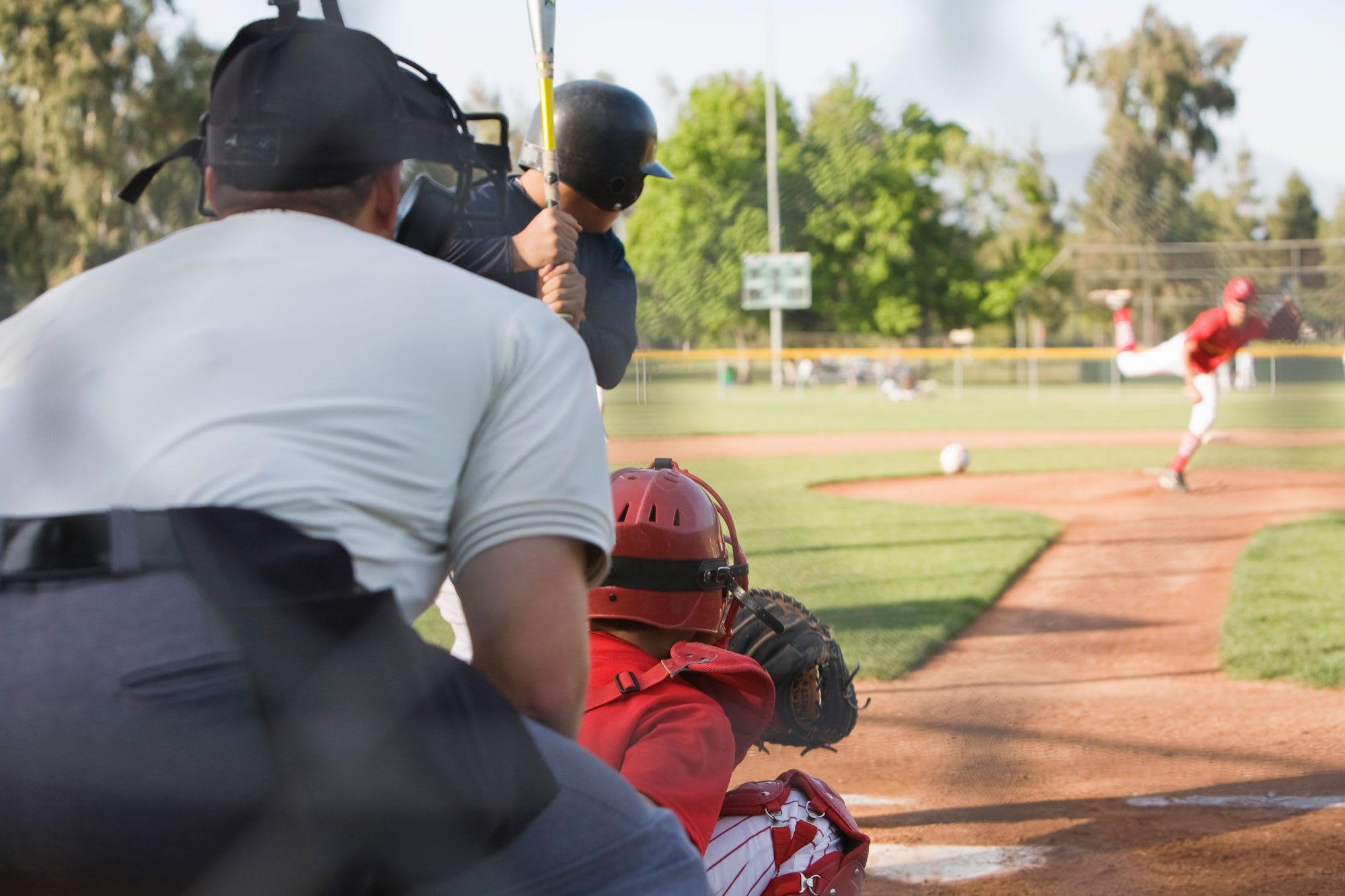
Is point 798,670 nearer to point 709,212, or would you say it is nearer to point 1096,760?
point 1096,760

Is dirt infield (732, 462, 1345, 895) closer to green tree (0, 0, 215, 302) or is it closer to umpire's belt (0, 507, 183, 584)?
umpire's belt (0, 507, 183, 584)

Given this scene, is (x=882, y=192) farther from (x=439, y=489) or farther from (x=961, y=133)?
(x=439, y=489)

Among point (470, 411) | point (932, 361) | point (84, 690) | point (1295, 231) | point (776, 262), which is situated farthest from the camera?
point (932, 361)

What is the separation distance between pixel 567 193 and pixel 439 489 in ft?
5.08

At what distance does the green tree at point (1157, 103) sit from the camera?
2.15m

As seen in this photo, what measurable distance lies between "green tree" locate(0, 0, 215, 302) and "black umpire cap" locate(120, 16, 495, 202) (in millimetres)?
16278

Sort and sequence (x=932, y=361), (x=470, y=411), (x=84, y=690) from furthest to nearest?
1. (x=932, y=361)
2. (x=470, y=411)
3. (x=84, y=690)

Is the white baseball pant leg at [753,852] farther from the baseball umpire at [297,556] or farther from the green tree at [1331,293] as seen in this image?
the green tree at [1331,293]

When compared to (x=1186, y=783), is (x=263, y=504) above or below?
above

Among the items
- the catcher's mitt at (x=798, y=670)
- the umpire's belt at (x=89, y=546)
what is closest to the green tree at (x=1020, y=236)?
the catcher's mitt at (x=798, y=670)

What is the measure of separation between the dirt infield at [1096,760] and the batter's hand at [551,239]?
155 cm

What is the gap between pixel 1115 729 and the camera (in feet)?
12.7

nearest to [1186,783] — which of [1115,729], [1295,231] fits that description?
[1115,729]

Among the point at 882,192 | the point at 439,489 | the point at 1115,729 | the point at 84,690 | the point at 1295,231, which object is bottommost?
the point at 1115,729
